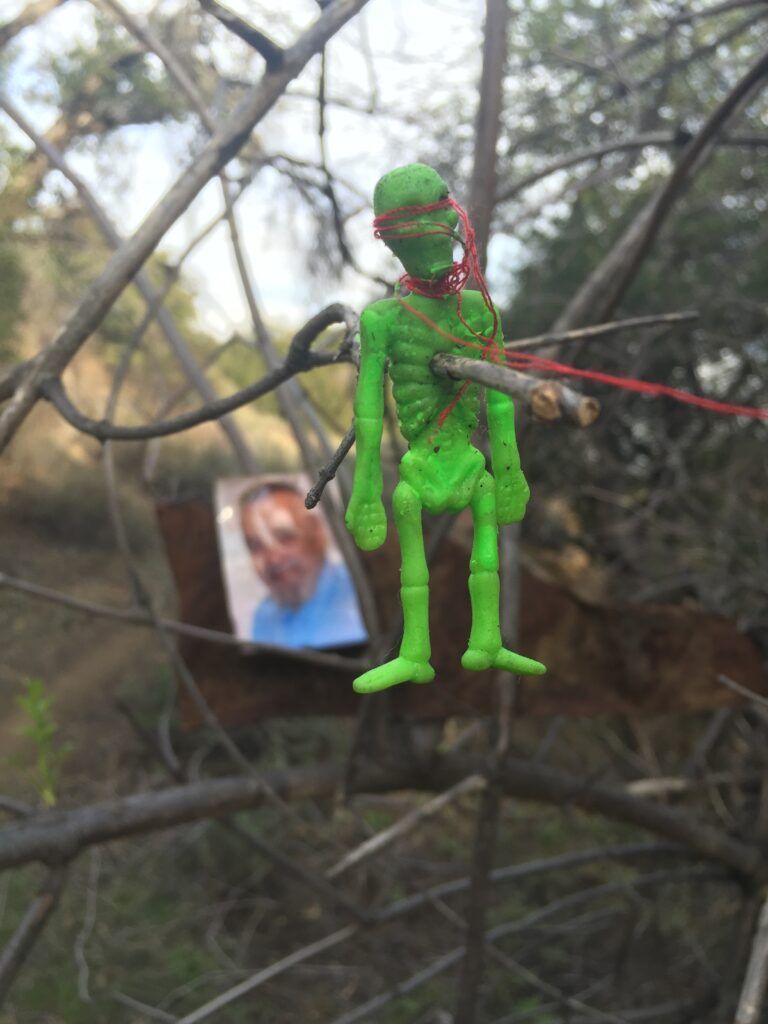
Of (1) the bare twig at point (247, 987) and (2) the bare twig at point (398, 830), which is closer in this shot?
(2) the bare twig at point (398, 830)

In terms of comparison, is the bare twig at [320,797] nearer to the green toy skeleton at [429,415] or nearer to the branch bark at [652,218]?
the branch bark at [652,218]

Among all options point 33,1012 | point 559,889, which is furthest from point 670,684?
point 33,1012

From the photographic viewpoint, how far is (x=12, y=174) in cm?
342

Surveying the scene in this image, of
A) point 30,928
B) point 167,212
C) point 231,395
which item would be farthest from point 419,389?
point 30,928

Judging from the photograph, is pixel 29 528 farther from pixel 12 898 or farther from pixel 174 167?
pixel 174 167

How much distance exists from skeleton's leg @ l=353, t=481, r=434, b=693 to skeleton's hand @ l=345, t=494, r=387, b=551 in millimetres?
11

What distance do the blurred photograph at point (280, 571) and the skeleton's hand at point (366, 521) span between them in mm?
1051

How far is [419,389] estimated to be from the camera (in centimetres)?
49

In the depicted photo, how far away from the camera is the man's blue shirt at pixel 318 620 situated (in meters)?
1.51

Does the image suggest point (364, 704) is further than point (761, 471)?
No

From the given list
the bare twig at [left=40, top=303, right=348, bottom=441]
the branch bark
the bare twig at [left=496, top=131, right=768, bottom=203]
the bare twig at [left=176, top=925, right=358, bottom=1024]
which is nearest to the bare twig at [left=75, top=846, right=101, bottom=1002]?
the bare twig at [left=176, top=925, right=358, bottom=1024]

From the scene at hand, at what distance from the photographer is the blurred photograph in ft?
4.99

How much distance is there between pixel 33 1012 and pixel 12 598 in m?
2.19

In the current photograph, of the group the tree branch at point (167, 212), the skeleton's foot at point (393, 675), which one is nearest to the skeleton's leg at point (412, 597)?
the skeleton's foot at point (393, 675)
